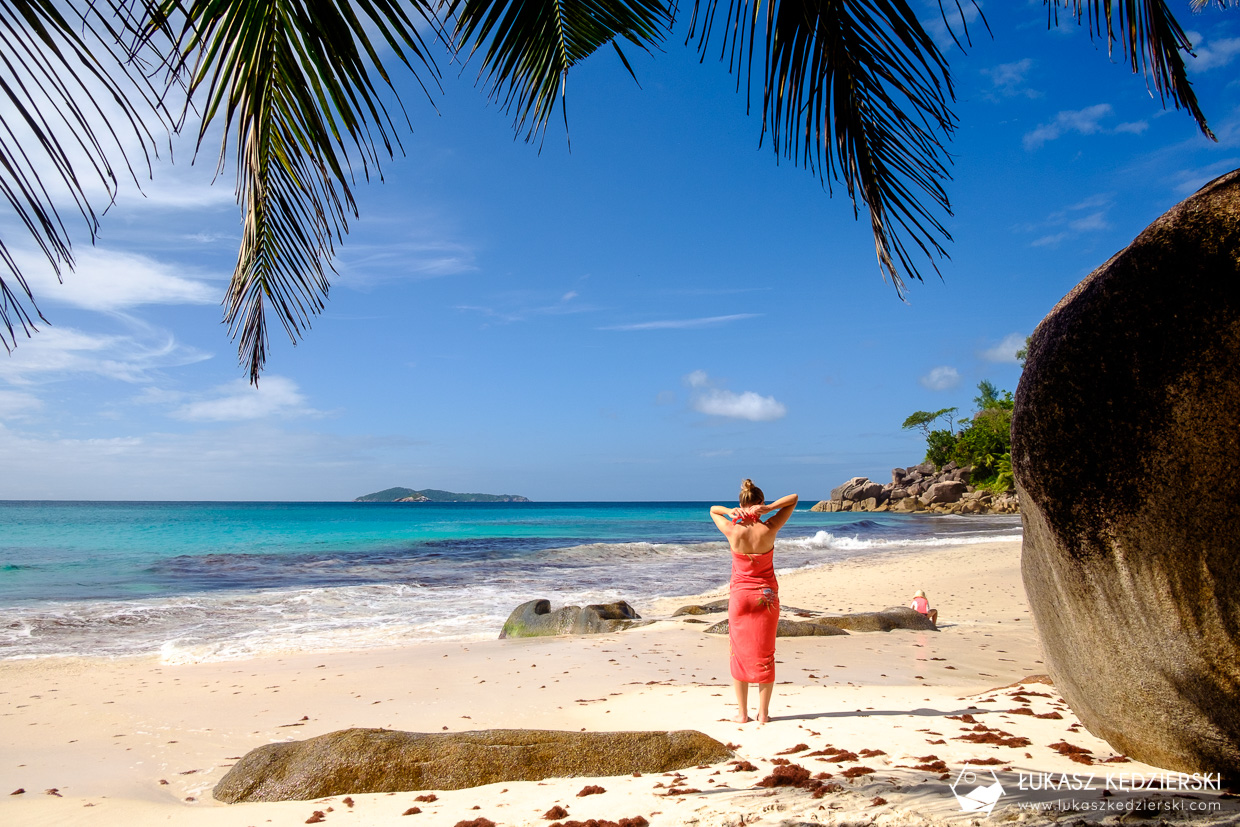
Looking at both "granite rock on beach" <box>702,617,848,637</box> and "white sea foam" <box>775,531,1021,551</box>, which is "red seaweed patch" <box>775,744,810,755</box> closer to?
"granite rock on beach" <box>702,617,848,637</box>

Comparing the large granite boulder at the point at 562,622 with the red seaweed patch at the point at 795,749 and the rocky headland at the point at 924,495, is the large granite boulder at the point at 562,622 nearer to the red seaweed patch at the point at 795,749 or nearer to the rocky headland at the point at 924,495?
the red seaweed patch at the point at 795,749

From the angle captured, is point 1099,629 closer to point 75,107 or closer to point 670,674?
point 75,107

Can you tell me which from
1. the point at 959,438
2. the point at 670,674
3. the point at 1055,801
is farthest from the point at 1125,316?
the point at 959,438

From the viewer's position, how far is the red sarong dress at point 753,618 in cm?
495

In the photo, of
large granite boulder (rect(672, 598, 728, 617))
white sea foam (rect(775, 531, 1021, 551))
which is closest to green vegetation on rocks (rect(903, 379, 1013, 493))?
white sea foam (rect(775, 531, 1021, 551))

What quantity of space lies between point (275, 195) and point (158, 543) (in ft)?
116

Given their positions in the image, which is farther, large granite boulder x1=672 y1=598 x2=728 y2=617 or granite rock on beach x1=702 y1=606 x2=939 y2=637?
large granite boulder x1=672 y1=598 x2=728 y2=617

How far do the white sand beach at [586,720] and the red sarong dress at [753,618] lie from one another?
380mm

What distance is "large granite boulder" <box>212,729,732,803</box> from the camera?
13.1 ft

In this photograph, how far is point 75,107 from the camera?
1.33 m

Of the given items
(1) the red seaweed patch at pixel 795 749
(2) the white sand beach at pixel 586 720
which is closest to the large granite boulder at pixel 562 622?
(2) the white sand beach at pixel 586 720
